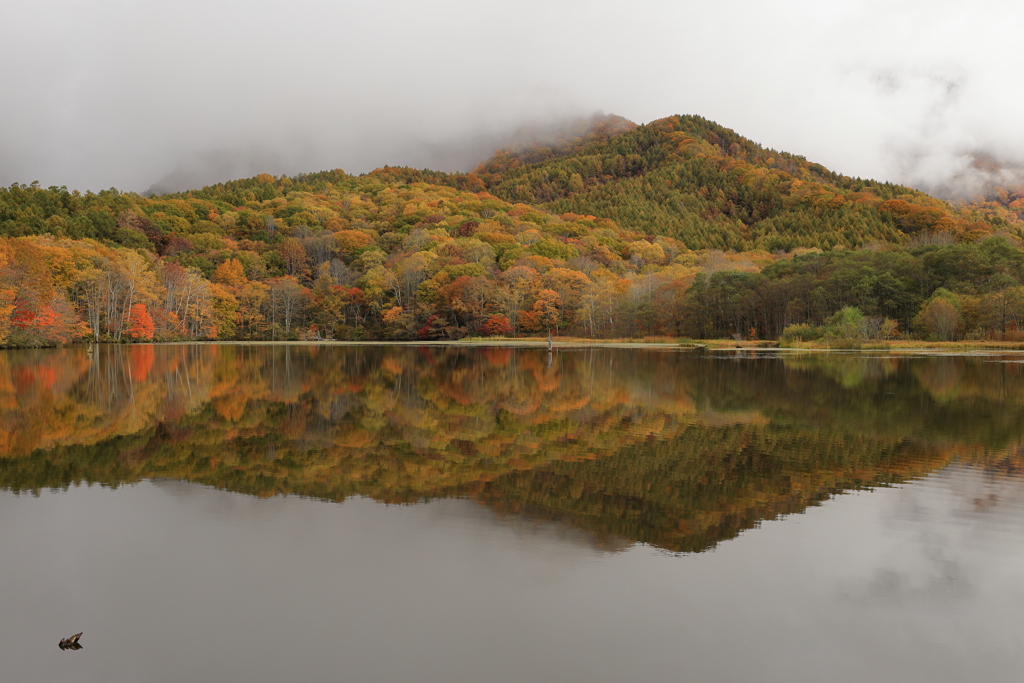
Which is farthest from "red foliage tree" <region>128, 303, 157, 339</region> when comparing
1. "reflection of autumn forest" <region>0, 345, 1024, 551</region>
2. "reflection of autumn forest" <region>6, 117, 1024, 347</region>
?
"reflection of autumn forest" <region>0, 345, 1024, 551</region>

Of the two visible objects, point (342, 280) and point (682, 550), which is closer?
point (682, 550)

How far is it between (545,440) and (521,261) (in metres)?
75.9

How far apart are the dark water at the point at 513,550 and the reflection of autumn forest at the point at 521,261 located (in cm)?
4489

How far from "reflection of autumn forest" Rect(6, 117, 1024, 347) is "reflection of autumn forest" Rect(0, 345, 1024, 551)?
3720 cm

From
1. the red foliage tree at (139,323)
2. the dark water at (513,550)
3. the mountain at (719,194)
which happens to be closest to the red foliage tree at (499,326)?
the red foliage tree at (139,323)

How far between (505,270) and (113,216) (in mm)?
59229

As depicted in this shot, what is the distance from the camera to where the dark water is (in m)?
4.11

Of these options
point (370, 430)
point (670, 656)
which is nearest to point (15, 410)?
point (370, 430)

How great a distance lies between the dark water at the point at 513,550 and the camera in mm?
4105

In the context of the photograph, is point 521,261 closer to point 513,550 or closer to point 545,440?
point 545,440

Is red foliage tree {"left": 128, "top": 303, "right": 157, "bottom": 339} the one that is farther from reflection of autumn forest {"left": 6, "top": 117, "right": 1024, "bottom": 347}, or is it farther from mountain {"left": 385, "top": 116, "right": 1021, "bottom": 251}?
mountain {"left": 385, "top": 116, "right": 1021, "bottom": 251}

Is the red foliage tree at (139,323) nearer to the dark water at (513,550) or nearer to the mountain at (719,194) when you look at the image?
the dark water at (513,550)

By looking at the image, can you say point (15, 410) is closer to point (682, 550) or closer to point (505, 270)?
point (682, 550)

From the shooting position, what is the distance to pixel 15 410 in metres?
14.7
